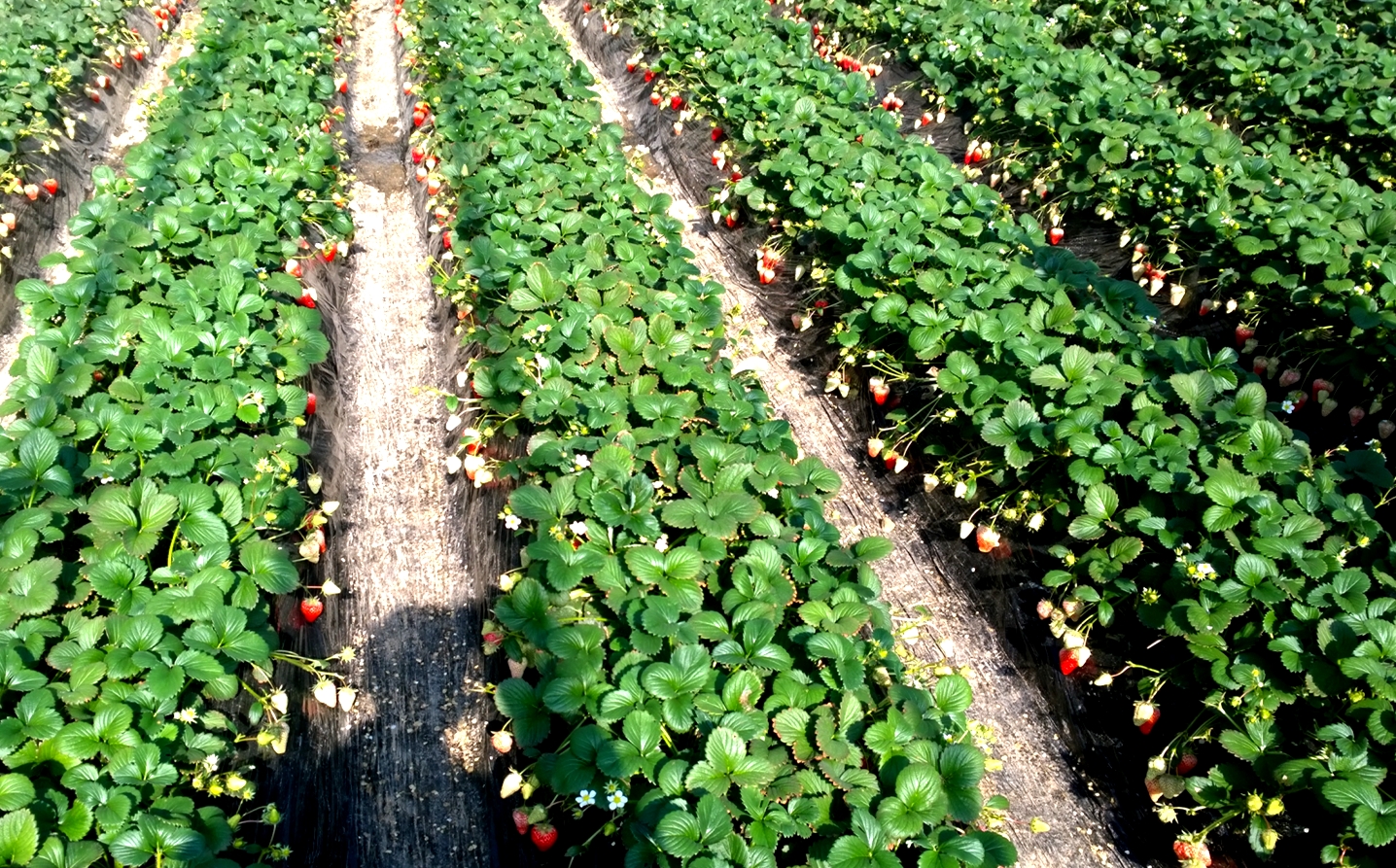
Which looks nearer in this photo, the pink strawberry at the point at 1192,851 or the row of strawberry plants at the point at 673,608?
the row of strawberry plants at the point at 673,608

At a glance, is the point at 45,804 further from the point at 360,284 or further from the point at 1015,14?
the point at 1015,14

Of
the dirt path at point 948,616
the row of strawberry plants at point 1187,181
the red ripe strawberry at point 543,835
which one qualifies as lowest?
the dirt path at point 948,616

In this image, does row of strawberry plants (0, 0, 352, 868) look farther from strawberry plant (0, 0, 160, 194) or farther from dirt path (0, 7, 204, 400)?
strawberry plant (0, 0, 160, 194)

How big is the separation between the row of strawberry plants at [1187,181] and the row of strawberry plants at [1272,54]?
4.4 inches

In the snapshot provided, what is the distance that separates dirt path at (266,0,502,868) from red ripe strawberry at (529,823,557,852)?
0.98 feet

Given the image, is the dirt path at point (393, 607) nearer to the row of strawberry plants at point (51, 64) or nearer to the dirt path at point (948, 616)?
the dirt path at point (948, 616)

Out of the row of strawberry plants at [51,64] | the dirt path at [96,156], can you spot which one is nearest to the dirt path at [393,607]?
the dirt path at [96,156]

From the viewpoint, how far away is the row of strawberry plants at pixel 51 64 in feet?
19.3

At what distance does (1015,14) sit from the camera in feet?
24.3

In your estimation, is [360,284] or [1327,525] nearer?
[1327,525]

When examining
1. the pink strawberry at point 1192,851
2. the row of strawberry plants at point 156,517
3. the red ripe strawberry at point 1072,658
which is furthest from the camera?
the red ripe strawberry at point 1072,658

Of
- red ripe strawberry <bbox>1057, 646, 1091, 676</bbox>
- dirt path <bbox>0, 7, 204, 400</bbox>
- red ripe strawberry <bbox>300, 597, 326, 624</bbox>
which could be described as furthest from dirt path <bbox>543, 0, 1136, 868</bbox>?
dirt path <bbox>0, 7, 204, 400</bbox>

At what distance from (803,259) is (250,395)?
3.16 metres

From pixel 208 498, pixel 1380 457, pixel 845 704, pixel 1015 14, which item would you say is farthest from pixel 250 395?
pixel 1015 14
